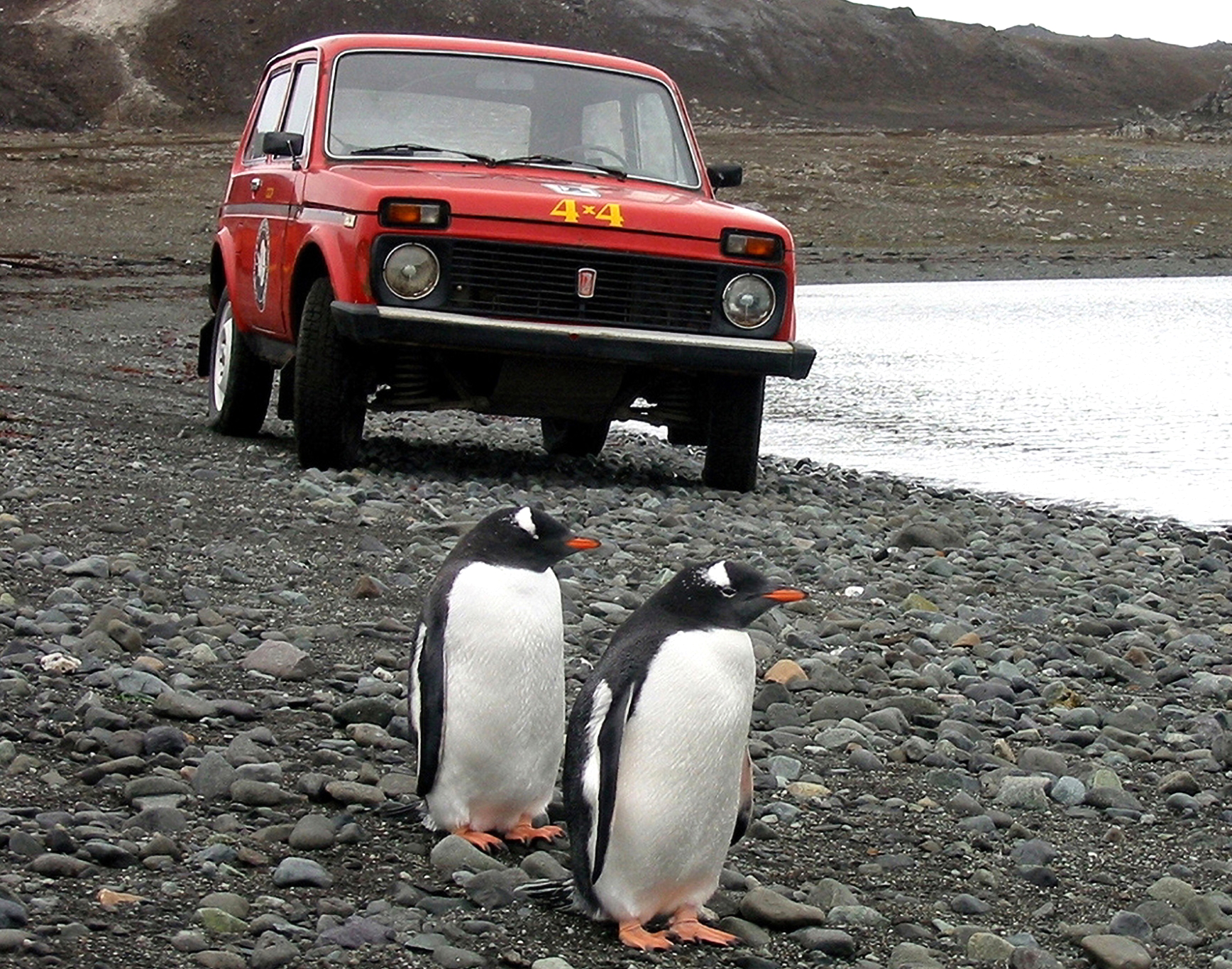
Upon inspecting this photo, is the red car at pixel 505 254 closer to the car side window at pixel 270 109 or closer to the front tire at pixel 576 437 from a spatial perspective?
the car side window at pixel 270 109

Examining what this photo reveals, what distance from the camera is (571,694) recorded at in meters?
4.79

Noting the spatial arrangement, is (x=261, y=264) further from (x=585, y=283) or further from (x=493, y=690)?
(x=493, y=690)

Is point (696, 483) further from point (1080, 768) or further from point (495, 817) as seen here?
point (495, 817)

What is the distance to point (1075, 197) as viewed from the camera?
3819 cm

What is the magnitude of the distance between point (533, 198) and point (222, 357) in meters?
2.94

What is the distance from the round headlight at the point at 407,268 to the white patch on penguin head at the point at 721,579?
413cm

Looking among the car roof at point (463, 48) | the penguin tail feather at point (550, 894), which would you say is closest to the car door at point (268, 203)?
the car roof at point (463, 48)

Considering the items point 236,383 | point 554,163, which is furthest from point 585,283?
point 236,383

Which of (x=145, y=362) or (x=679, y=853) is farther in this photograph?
(x=145, y=362)

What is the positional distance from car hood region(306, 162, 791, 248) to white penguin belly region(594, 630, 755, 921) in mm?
4103

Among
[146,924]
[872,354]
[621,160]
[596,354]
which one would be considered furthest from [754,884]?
[872,354]

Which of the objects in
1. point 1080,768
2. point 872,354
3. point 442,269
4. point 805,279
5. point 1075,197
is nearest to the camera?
point 1080,768

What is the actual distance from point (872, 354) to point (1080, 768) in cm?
1361

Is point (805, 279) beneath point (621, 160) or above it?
beneath
